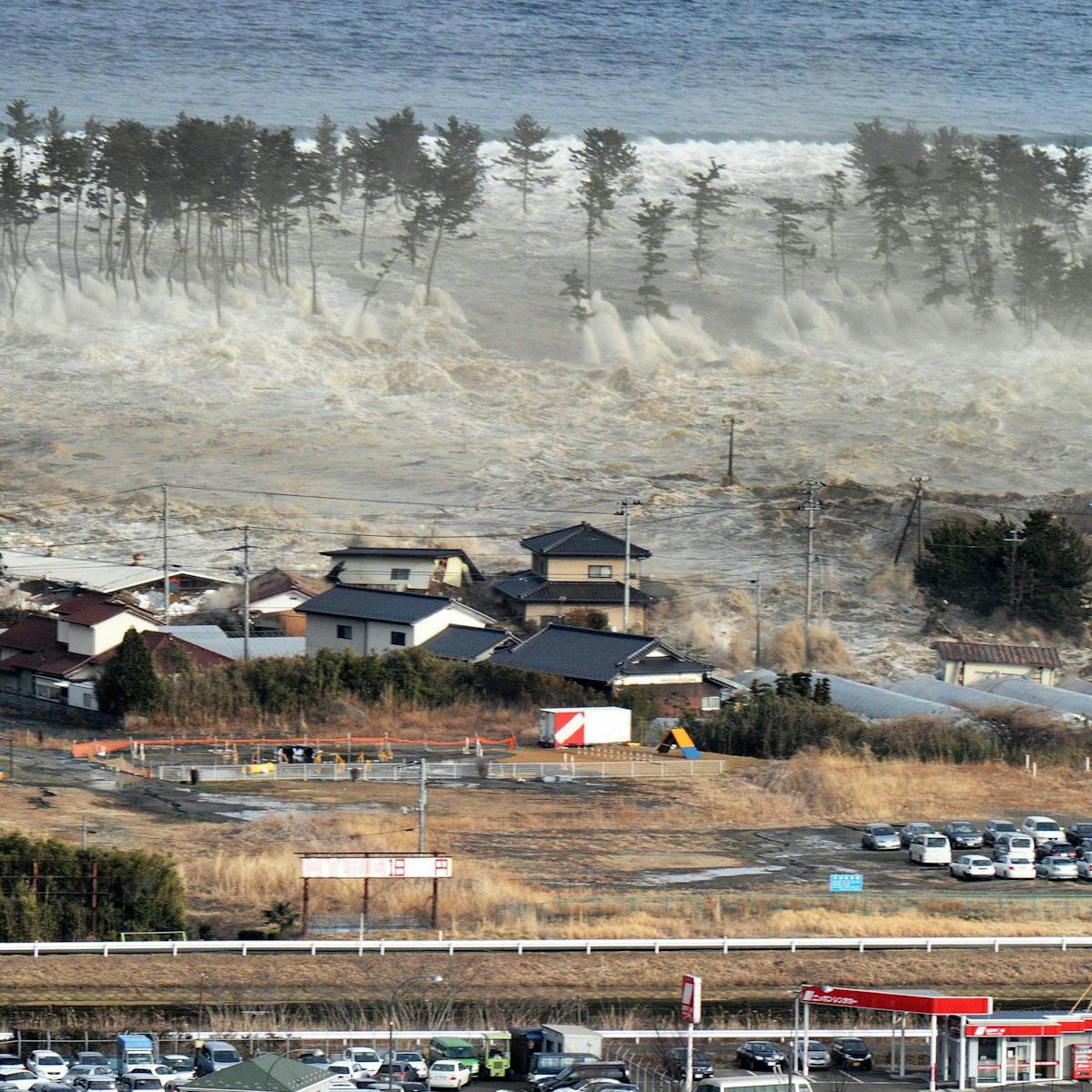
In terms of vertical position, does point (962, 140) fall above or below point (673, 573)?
above

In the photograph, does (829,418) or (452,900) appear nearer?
(452,900)

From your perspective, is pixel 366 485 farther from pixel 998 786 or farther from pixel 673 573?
pixel 998 786

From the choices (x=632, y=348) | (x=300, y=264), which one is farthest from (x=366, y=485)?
(x=300, y=264)

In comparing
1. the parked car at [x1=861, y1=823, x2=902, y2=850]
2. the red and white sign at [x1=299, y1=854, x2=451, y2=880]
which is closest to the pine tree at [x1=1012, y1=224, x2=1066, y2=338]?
the parked car at [x1=861, y1=823, x2=902, y2=850]

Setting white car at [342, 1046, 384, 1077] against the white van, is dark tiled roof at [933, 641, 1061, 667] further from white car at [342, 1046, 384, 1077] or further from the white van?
white car at [342, 1046, 384, 1077]

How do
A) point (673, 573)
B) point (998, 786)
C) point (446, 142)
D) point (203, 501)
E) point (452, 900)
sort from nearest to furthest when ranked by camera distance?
point (452, 900) < point (998, 786) < point (673, 573) < point (203, 501) < point (446, 142)

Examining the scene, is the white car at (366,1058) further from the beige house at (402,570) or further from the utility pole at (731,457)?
the utility pole at (731,457)

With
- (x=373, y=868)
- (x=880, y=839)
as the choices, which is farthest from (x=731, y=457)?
(x=373, y=868)

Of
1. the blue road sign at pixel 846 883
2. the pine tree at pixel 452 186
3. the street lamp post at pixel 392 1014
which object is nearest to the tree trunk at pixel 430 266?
the pine tree at pixel 452 186
